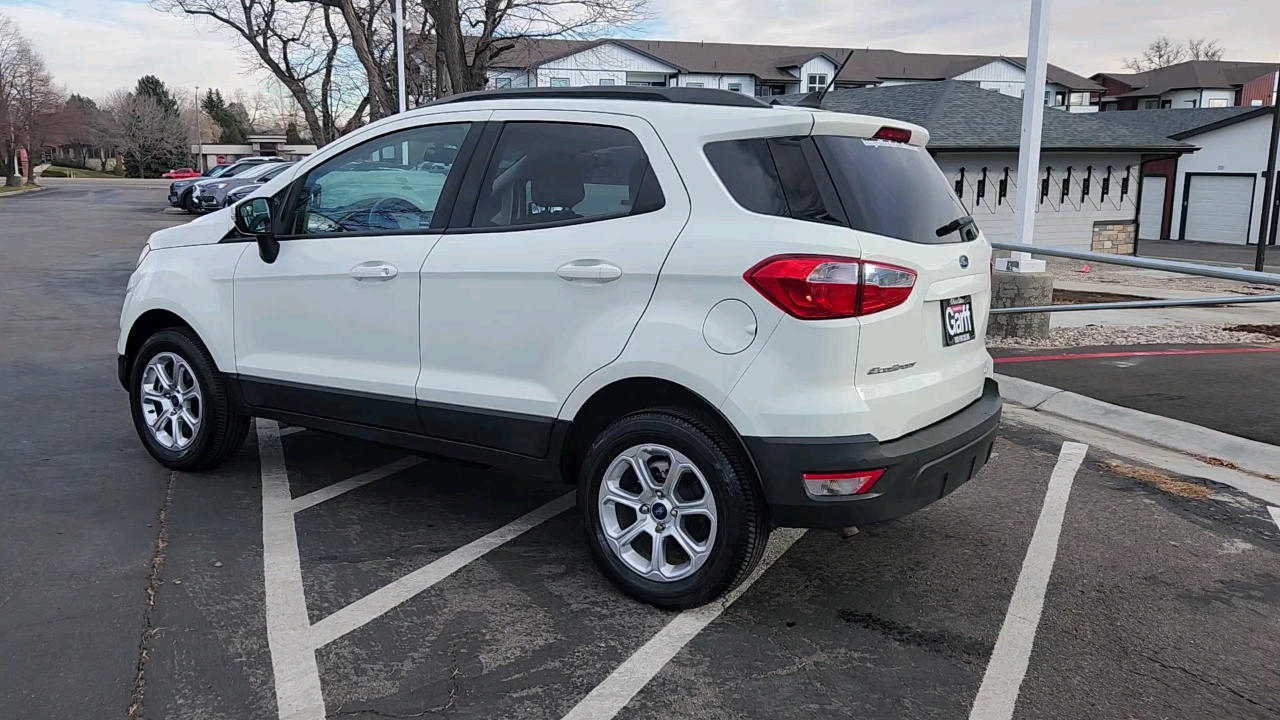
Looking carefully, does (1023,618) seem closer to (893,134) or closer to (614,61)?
(893,134)

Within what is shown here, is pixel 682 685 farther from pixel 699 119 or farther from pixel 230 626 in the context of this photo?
pixel 699 119

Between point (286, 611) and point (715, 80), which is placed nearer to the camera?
point (286, 611)

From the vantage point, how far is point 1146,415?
674 centimetres

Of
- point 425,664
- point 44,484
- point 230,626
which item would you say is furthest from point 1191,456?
point 44,484

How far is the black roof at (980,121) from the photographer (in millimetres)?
21266

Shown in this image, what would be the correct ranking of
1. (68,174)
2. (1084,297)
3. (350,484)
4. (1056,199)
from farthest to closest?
1. (68,174)
2. (1056,199)
3. (1084,297)
4. (350,484)

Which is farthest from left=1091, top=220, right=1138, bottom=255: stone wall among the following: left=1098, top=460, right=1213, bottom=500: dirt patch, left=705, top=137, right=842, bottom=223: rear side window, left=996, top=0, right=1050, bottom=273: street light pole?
left=705, top=137, right=842, bottom=223: rear side window

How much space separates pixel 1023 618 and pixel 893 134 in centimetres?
194

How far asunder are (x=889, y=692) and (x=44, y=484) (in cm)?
433

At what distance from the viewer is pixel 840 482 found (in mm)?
3457

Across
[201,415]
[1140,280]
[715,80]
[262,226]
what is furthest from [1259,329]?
[715,80]

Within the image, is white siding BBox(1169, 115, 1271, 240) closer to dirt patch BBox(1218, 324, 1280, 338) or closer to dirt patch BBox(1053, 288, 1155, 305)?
dirt patch BBox(1053, 288, 1155, 305)

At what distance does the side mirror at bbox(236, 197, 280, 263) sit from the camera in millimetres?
4859

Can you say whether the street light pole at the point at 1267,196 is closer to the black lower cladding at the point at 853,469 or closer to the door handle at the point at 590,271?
the black lower cladding at the point at 853,469
